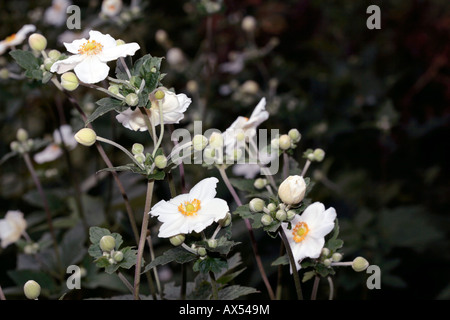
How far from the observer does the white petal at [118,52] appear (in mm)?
499

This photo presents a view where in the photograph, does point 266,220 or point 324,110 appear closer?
point 266,220

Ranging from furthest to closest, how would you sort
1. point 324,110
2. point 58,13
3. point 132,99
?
point 324,110 < point 58,13 < point 132,99

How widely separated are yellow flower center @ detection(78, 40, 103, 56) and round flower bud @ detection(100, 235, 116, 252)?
0.68 feet

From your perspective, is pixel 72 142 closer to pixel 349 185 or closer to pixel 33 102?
pixel 33 102

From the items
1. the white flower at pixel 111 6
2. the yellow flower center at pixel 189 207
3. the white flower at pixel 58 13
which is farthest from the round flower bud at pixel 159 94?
the white flower at pixel 58 13

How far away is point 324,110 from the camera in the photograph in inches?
56.2

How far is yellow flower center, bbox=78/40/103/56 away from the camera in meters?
0.52

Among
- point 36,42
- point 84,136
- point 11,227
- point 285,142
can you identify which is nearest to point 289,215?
point 285,142

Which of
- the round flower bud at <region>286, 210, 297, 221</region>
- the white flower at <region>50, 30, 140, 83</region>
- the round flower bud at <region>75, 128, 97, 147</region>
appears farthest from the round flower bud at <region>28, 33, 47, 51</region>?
the round flower bud at <region>286, 210, 297, 221</region>

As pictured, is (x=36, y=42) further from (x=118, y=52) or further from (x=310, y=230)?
(x=310, y=230)

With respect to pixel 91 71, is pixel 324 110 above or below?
below

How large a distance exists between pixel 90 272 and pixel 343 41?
4.48 feet

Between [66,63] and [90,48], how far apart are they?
32 mm

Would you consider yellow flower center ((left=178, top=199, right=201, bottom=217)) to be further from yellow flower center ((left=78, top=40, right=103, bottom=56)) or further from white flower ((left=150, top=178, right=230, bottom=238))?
yellow flower center ((left=78, top=40, right=103, bottom=56))
